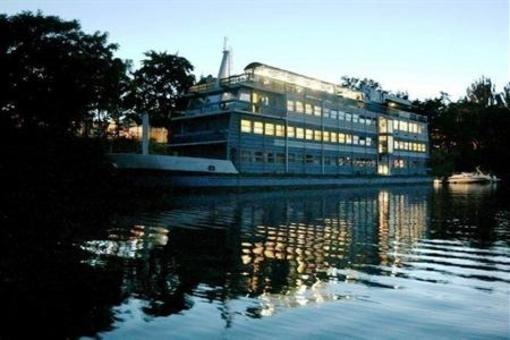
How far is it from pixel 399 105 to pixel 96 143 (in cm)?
6050

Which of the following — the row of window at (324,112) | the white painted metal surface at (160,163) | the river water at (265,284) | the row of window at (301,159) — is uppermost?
the row of window at (324,112)

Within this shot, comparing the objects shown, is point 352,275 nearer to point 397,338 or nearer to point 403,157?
point 397,338

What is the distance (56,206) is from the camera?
20828 mm

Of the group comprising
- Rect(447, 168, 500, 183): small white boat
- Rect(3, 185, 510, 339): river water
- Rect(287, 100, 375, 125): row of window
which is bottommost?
Rect(3, 185, 510, 339): river water

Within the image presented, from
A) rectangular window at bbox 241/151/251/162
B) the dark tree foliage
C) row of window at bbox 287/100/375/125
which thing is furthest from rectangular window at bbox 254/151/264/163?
the dark tree foliage

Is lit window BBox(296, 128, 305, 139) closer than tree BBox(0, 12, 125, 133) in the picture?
No

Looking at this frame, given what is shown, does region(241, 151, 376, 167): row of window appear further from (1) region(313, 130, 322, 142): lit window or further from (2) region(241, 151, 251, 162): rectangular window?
(1) region(313, 130, 322, 142): lit window

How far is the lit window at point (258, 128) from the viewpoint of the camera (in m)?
50.7

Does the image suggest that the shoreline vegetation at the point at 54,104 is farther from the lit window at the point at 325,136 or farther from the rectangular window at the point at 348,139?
the rectangular window at the point at 348,139

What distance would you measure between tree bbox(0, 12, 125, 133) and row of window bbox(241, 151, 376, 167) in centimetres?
1815

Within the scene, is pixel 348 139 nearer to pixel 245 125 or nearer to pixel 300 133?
pixel 300 133

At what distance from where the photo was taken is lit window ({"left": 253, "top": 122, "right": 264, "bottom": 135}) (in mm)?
50688

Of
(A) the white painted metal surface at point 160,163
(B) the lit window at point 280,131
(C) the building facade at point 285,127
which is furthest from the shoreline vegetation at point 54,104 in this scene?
(B) the lit window at point 280,131

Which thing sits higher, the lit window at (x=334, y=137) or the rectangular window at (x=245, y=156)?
the lit window at (x=334, y=137)
